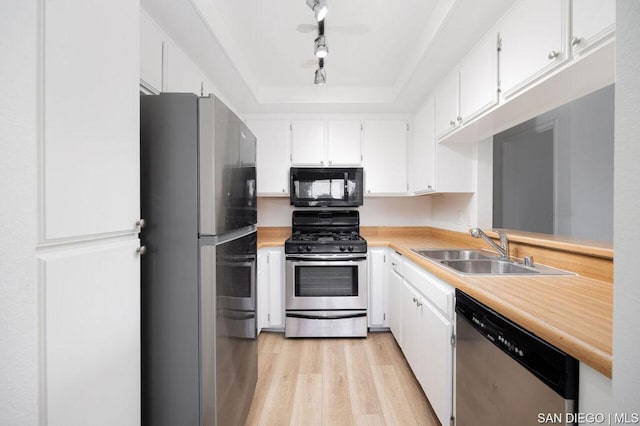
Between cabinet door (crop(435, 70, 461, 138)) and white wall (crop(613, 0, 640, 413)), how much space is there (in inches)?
58.6

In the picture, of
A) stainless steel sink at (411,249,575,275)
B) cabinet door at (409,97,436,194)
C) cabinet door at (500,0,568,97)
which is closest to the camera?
cabinet door at (500,0,568,97)

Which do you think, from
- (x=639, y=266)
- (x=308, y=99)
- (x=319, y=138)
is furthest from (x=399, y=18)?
(x=639, y=266)

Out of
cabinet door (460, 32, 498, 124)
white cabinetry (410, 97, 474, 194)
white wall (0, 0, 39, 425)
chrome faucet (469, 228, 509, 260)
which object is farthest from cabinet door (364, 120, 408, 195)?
white wall (0, 0, 39, 425)

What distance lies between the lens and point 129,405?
2.74 ft

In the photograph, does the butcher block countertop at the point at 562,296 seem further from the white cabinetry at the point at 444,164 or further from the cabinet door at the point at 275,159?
the cabinet door at the point at 275,159

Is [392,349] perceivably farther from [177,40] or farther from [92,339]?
[177,40]

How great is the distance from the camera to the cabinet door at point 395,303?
2.21m

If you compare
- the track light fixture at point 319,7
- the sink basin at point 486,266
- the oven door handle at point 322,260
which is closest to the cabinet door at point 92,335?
the track light fixture at point 319,7

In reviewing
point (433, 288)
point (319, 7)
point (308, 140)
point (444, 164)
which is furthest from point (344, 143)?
point (433, 288)

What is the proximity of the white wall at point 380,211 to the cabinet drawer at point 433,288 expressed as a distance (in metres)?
1.25

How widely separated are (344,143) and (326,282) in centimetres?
148

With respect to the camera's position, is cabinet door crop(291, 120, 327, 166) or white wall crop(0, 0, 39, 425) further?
cabinet door crop(291, 120, 327, 166)

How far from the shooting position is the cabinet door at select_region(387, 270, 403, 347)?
2207 mm

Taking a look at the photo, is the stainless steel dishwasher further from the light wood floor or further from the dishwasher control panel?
the light wood floor
